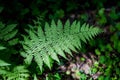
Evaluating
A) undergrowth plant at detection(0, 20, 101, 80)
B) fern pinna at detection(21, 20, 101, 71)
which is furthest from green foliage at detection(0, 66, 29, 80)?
fern pinna at detection(21, 20, 101, 71)

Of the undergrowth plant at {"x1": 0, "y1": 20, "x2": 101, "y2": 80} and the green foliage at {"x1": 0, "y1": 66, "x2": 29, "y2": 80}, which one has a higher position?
the undergrowth plant at {"x1": 0, "y1": 20, "x2": 101, "y2": 80}

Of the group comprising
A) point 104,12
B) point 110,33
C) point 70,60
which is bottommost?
point 70,60

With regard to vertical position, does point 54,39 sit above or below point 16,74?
above

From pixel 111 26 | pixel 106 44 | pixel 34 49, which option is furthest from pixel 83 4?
pixel 34 49

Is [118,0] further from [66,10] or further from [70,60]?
[70,60]

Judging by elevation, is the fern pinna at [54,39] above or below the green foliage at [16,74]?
above

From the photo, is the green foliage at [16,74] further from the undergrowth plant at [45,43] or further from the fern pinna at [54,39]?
the fern pinna at [54,39]

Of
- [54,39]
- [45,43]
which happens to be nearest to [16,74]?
[45,43]

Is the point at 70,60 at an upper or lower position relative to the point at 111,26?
lower

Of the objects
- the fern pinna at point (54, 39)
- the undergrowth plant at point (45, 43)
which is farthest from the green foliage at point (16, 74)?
the fern pinna at point (54, 39)

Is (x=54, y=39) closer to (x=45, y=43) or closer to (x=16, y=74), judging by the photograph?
(x=45, y=43)

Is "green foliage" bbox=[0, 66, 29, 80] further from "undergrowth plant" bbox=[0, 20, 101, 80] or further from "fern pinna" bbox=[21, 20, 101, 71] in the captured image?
"fern pinna" bbox=[21, 20, 101, 71]
